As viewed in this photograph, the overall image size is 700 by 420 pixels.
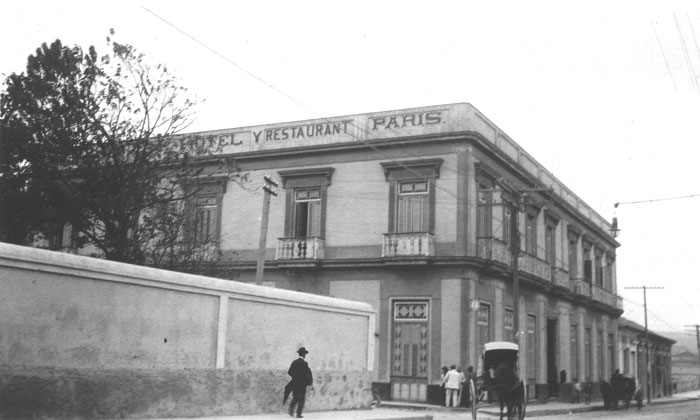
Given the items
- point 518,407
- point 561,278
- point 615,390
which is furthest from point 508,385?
point 561,278

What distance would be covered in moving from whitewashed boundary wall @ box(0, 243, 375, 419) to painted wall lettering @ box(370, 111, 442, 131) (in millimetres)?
11302

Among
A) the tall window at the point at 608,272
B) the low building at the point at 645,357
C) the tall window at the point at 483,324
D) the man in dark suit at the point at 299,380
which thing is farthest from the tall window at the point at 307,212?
the low building at the point at 645,357

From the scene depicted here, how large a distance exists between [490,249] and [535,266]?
5.86 metres

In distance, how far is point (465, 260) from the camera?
25.8m

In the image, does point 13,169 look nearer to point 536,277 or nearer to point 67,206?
point 67,206

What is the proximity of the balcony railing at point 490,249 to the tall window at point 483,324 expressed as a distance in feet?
5.57

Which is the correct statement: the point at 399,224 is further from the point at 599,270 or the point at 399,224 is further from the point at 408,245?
the point at 599,270

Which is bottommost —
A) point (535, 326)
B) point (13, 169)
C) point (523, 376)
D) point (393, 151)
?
point (523, 376)

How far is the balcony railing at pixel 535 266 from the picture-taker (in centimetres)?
3080

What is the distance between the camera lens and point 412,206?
2723 cm

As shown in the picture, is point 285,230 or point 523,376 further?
point 523,376

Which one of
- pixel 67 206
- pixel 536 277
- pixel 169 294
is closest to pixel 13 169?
pixel 67 206

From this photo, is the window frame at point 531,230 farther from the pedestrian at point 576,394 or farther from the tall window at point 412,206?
the tall window at point 412,206

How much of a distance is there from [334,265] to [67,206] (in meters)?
10.2
